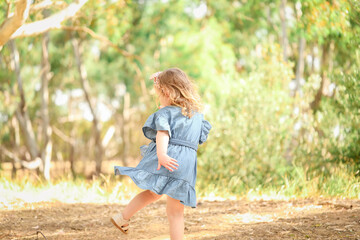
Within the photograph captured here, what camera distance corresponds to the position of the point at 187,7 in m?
17.9

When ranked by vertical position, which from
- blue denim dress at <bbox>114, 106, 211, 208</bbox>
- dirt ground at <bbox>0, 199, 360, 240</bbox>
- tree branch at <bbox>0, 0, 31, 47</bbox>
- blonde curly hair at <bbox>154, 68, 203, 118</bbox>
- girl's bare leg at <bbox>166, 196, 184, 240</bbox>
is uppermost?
tree branch at <bbox>0, 0, 31, 47</bbox>

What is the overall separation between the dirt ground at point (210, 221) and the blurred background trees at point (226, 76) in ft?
3.42

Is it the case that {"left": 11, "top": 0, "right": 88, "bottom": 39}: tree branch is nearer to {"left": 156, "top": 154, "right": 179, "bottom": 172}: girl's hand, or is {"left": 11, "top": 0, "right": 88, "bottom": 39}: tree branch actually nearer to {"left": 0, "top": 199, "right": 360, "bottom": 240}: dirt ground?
{"left": 0, "top": 199, "right": 360, "bottom": 240}: dirt ground

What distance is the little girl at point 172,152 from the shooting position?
3605 millimetres

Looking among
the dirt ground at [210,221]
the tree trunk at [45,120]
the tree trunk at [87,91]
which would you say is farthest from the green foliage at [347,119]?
the tree trunk at [87,91]

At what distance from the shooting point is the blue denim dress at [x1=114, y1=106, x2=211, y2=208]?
361 centimetres

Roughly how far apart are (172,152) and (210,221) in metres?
1.71

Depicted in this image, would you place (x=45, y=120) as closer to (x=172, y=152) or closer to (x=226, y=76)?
(x=226, y=76)

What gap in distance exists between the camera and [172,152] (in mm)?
3656

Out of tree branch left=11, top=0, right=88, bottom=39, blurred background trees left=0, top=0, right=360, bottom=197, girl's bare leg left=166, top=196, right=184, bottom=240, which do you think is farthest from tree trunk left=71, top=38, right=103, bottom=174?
girl's bare leg left=166, top=196, right=184, bottom=240

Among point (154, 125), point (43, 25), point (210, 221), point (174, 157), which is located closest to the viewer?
point (174, 157)

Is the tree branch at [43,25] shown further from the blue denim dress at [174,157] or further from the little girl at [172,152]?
the blue denim dress at [174,157]

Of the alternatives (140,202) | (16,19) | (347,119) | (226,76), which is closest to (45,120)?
(226,76)

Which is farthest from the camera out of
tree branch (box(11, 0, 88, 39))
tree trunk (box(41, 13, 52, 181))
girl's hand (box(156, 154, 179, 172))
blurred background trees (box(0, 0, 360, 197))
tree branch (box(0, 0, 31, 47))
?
tree trunk (box(41, 13, 52, 181))
